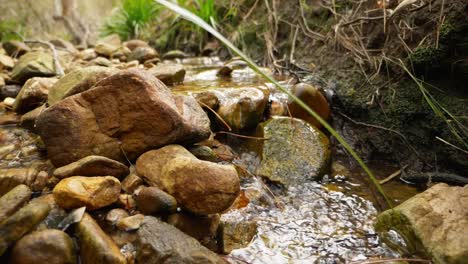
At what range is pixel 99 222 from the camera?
1.37m

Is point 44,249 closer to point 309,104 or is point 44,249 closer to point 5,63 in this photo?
point 309,104

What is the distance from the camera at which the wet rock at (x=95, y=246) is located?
1156 millimetres

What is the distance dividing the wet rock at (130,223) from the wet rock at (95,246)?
0.10m

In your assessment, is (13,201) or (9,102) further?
(9,102)

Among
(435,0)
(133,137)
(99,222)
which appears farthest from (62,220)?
(435,0)

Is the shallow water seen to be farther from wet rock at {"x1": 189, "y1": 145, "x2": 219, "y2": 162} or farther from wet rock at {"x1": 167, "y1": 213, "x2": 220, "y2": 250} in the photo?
wet rock at {"x1": 189, "y1": 145, "x2": 219, "y2": 162}

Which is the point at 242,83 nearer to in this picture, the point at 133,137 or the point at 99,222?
the point at 133,137

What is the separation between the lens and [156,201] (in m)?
1.38

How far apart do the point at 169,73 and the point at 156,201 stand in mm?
1654

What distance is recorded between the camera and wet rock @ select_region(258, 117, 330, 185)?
76.0 inches

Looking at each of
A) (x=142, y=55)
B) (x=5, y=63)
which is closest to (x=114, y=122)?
(x=5, y=63)

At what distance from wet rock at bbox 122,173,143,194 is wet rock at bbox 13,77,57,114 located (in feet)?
3.92

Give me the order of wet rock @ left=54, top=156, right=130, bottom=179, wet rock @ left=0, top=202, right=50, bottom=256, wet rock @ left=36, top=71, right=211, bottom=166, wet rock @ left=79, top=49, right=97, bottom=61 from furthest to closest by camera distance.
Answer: wet rock @ left=79, top=49, right=97, bottom=61 → wet rock @ left=36, top=71, right=211, bottom=166 → wet rock @ left=54, top=156, right=130, bottom=179 → wet rock @ left=0, top=202, right=50, bottom=256

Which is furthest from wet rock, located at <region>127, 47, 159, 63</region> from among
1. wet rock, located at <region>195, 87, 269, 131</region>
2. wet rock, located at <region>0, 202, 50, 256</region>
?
wet rock, located at <region>0, 202, 50, 256</region>
